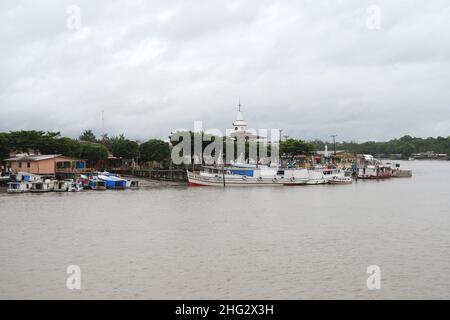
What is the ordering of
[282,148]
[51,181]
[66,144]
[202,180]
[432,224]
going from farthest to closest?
[282,148] → [66,144] → [202,180] → [51,181] → [432,224]

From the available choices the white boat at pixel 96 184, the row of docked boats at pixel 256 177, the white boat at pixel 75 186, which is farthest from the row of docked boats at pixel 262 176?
the white boat at pixel 75 186

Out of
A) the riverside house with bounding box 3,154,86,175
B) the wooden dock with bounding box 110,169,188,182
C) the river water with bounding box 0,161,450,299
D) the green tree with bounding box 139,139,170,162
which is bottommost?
the river water with bounding box 0,161,450,299

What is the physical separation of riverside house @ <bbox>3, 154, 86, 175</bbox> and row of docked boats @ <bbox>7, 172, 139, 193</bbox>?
2.87 metres

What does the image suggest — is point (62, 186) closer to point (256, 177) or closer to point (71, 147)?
point (71, 147)

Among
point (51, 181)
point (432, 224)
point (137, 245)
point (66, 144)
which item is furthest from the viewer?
point (66, 144)

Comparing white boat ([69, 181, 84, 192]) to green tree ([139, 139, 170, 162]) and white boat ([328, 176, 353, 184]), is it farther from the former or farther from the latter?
white boat ([328, 176, 353, 184])

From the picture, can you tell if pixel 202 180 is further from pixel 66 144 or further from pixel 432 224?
pixel 432 224

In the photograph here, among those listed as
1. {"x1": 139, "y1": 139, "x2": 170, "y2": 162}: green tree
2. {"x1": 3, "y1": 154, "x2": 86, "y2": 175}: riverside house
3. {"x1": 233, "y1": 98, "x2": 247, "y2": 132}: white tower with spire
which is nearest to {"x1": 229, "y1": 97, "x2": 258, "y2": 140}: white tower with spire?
{"x1": 233, "y1": 98, "x2": 247, "y2": 132}: white tower with spire

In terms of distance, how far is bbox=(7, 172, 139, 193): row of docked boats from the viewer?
51.2 meters

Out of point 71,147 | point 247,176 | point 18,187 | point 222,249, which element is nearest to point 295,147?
point 247,176
